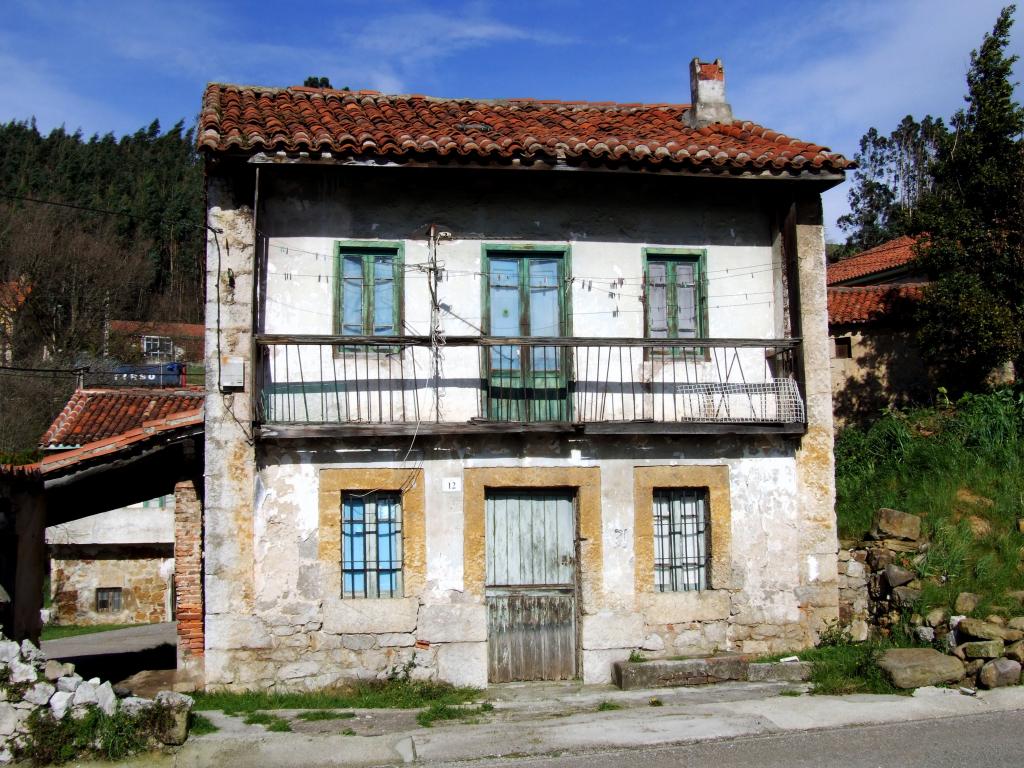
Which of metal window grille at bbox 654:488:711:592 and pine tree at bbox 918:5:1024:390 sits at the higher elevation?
pine tree at bbox 918:5:1024:390

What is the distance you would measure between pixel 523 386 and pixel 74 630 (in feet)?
60.4

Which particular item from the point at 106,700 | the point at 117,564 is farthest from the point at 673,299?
the point at 117,564

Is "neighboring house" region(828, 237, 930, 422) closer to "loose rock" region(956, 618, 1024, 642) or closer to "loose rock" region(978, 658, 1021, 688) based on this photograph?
"loose rock" region(956, 618, 1024, 642)

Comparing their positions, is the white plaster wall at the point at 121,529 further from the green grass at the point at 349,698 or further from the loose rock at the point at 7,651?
the loose rock at the point at 7,651

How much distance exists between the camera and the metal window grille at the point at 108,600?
25.6m

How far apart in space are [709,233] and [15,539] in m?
8.25

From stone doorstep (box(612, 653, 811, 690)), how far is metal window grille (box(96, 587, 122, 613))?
65.5ft

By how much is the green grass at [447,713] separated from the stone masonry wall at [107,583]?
1910 cm

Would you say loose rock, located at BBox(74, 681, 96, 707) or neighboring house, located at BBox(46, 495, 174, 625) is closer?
loose rock, located at BBox(74, 681, 96, 707)

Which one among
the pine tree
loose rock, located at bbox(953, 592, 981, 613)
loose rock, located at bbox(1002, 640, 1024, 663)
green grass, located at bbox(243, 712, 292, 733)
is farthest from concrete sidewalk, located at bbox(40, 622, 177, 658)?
the pine tree

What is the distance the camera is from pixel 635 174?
10492 millimetres

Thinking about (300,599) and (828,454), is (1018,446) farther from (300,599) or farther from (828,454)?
(300,599)

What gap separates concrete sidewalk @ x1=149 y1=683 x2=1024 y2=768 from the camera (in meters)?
7.71

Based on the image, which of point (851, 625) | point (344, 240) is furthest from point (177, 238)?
point (851, 625)
